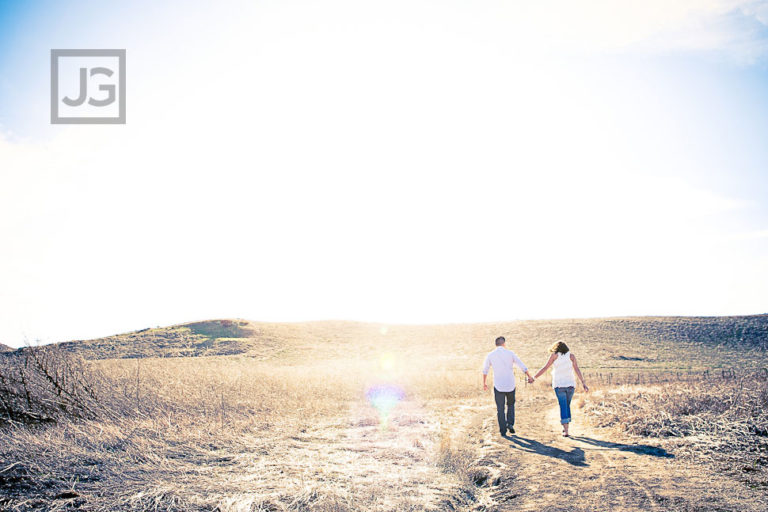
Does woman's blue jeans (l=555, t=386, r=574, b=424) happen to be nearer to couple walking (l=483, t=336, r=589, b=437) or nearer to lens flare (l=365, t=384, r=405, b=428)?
couple walking (l=483, t=336, r=589, b=437)

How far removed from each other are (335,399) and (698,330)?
195ft

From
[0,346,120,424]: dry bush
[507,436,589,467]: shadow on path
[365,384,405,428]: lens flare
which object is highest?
[0,346,120,424]: dry bush

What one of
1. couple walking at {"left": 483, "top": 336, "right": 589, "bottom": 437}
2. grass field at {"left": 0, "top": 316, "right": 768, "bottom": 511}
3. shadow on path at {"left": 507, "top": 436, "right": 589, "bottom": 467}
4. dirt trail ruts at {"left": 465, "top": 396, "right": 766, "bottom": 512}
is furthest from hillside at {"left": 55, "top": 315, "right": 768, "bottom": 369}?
dirt trail ruts at {"left": 465, "top": 396, "right": 766, "bottom": 512}

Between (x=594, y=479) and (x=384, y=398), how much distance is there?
36.5 ft

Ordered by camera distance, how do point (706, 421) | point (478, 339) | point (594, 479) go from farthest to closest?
point (478, 339) → point (706, 421) → point (594, 479)

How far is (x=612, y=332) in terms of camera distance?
56000 mm

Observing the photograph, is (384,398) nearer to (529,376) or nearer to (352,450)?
(529,376)

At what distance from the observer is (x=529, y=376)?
408 inches

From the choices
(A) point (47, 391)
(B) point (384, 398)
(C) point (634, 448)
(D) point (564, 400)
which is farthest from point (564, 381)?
(A) point (47, 391)

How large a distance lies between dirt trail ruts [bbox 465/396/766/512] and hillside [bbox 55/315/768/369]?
33190 millimetres

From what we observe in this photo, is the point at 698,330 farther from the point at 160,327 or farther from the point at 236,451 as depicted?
the point at 160,327

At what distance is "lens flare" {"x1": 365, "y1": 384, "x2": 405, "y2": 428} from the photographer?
13527mm

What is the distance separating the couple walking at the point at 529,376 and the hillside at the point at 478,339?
1257 inches

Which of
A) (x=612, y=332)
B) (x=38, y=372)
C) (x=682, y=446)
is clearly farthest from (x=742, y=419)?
(x=612, y=332)
